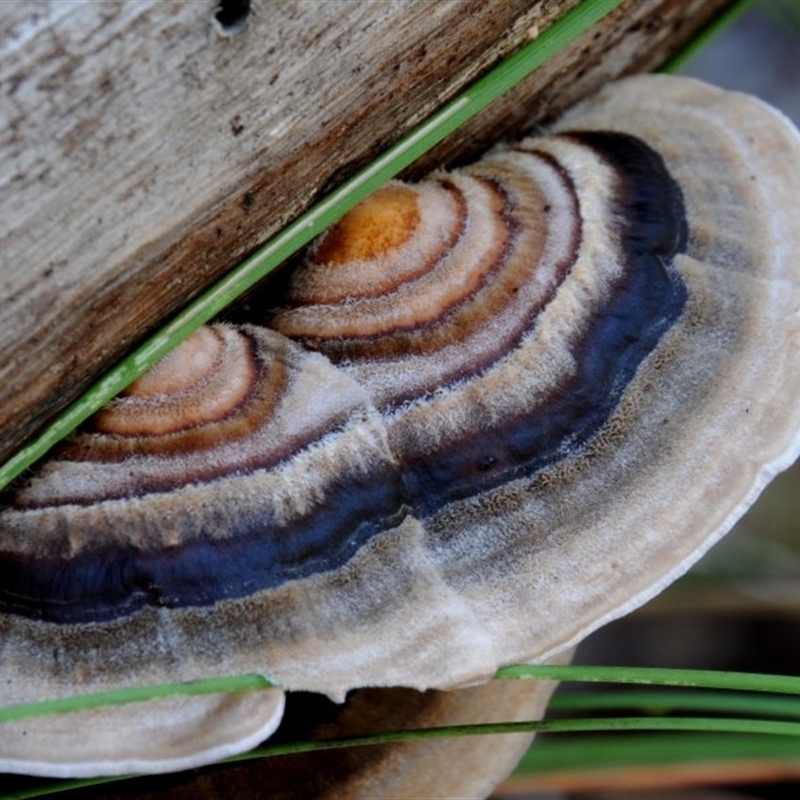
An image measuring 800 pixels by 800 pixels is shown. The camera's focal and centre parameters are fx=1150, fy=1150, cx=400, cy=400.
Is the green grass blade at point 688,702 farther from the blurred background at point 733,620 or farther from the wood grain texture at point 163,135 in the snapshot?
the wood grain texture at point 163,135

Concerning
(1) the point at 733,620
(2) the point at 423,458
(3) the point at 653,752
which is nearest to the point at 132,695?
(2) the point at 423,458

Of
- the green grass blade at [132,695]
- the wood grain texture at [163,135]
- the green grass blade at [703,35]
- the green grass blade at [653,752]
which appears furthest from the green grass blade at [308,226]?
the green grass blade at [653,752]

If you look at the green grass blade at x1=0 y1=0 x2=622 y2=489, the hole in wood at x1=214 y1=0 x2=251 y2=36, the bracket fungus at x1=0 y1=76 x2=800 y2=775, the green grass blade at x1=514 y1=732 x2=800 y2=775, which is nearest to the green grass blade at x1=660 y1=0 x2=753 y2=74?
the bracket fungus at x1=0 y1=76 x2=800 y2=775

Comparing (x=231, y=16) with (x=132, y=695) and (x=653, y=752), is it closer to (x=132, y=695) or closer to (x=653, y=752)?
(x=132, y=695)

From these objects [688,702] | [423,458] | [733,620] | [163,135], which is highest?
[163,135]

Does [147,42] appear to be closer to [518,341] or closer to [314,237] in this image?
[314,237]

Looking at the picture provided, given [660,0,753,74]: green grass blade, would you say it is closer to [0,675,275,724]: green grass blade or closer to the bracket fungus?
the bracket fungus
